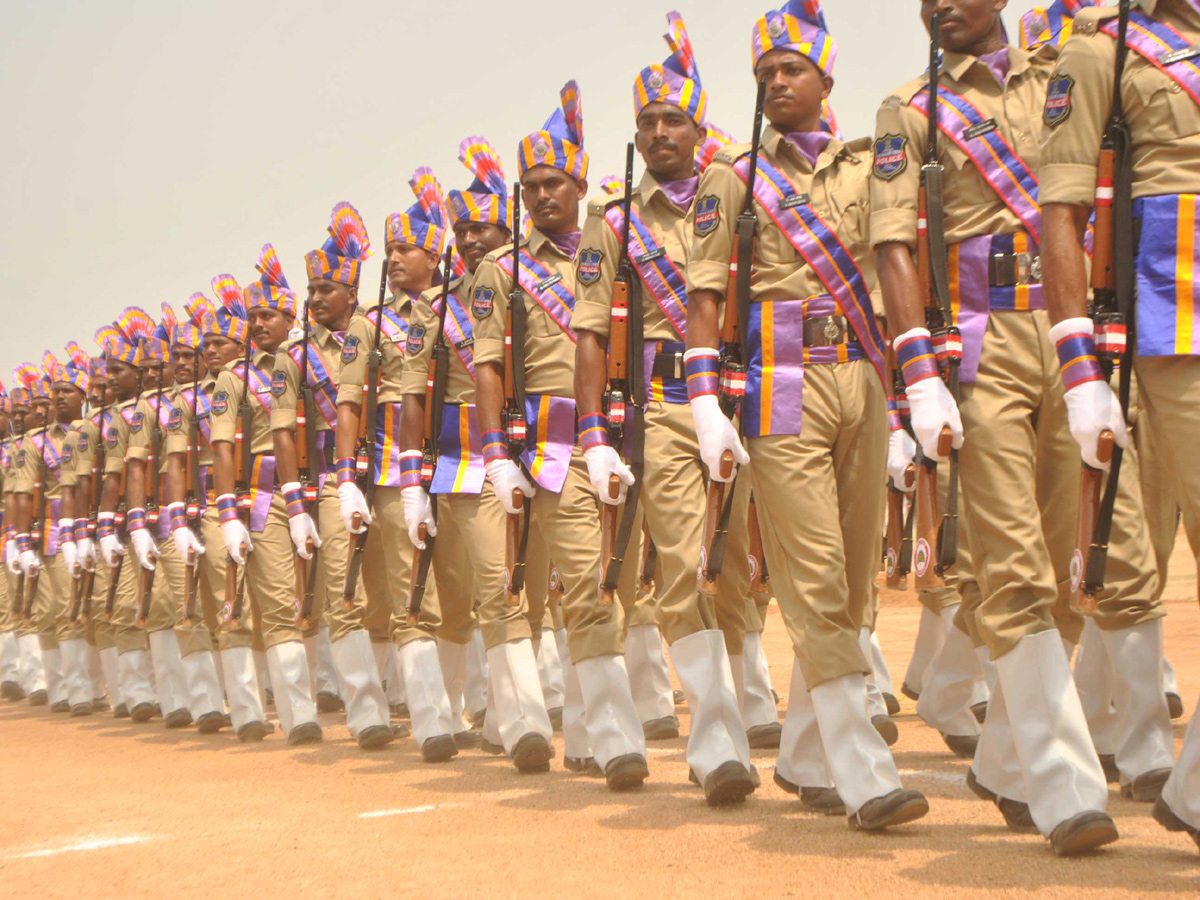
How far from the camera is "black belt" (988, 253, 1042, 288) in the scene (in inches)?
179

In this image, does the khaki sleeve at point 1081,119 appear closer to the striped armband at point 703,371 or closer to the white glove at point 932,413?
the white glove at point 932,413

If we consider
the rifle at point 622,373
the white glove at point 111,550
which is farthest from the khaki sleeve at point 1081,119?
the white glove at point 111,550

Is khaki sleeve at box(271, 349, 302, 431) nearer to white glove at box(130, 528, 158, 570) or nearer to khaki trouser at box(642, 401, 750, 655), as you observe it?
white glove at box(130, 528, 158, 570)

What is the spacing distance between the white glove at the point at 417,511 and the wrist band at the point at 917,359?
3839 millimetres

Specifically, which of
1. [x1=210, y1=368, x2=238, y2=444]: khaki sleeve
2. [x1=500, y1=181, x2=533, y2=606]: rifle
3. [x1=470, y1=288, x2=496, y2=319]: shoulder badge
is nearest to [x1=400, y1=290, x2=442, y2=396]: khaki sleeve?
[x1=470, y1=288, x2=496, y2=319]: shoulder badge

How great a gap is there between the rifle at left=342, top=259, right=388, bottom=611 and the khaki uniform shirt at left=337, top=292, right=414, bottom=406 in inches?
2.0

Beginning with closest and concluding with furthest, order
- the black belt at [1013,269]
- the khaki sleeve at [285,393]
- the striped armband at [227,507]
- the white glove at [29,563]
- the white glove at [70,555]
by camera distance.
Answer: the black belt at [1013,269] → the khaki sleeve at [285,393] → the striped armband at [227,507] → the white glove at [70,555] → the white glove at [29,563]

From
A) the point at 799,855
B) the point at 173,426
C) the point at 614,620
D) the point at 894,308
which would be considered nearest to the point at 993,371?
the point at 894,308

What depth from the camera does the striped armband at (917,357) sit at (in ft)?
14.2

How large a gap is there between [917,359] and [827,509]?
67cm

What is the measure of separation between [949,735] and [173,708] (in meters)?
6.91

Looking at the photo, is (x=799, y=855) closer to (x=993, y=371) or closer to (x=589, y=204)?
(x=993, y=371)

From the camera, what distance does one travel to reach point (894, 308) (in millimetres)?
4484

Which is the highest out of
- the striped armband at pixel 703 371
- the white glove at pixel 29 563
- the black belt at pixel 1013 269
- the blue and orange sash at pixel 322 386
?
the blue and orange sash at pixel 322 386
